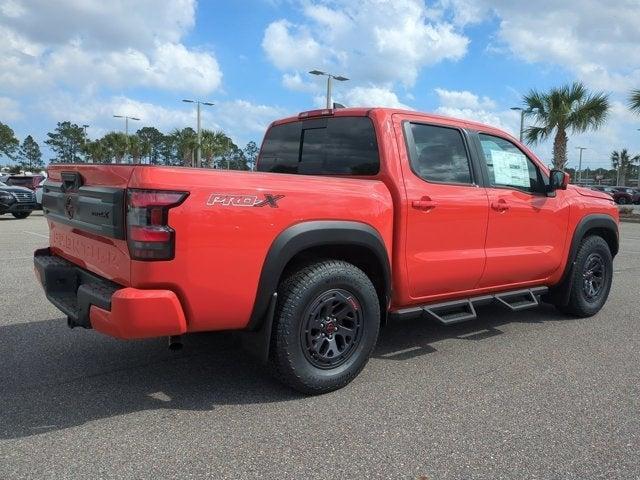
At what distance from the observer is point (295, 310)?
3.44 m

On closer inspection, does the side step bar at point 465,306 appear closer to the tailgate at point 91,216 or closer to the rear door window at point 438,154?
the rear door window at point 438,154

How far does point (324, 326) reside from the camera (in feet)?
12.0

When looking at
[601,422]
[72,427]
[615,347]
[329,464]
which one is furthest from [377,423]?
[615,347]

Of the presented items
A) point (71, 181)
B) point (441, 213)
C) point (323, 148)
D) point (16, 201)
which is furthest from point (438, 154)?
point (16, 201)

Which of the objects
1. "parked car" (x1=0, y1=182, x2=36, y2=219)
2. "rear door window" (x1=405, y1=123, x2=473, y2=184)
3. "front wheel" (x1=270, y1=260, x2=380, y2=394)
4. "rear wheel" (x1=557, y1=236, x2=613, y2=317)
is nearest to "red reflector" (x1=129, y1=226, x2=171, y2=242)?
"front wheel" (x1=270, y1=260, x2=380, y2=394)

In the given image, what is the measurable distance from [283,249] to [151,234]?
0.77m

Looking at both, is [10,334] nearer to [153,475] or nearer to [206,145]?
[153,475]

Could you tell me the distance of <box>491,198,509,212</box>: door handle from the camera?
463cm

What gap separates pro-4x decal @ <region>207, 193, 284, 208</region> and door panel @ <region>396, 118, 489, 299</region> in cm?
116

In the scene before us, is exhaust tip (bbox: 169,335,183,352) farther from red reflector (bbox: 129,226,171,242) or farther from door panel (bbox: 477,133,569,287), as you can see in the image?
door panel (bbox: 477,133,569,287)

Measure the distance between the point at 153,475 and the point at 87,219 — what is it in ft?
5.37

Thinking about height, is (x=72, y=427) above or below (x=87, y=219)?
below

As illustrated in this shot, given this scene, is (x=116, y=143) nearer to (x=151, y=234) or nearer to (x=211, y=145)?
(x=211, y=145)

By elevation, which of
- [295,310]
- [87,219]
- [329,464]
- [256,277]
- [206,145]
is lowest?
[329,464]
